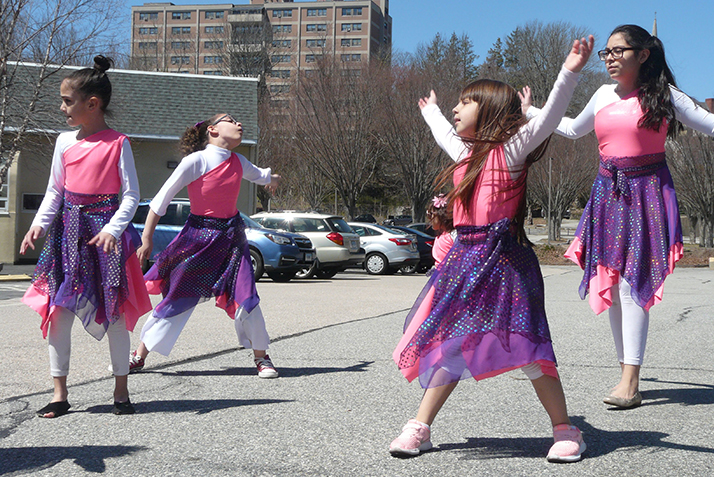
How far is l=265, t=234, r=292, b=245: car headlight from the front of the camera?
15716mm

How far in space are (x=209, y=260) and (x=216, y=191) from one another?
1.52 feet

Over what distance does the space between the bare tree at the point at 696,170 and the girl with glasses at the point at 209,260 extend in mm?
33018

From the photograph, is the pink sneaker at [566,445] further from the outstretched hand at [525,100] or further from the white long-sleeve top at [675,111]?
the white long-sleeve top at [675,111]

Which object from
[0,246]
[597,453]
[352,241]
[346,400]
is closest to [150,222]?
[346,400]

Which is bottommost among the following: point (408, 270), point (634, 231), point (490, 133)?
point (408, 270)

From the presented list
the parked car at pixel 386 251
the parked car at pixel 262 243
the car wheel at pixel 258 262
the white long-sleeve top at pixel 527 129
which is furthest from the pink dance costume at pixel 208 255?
the parked car at pixel 386 251

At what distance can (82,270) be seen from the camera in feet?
13.5

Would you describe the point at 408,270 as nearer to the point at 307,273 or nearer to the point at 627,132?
the point at 307,273

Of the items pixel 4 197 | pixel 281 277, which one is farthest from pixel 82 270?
pixel 4 197

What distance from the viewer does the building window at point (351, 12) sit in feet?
357

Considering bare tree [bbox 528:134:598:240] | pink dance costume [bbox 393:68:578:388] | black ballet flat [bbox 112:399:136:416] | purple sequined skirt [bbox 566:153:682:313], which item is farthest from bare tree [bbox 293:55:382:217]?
pink dance costume [bbox 393:68:578:388]

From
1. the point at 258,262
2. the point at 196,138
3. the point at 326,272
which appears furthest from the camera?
the point at 326,272

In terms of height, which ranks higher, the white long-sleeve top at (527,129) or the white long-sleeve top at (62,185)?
the white long-sleeve top at (527,129)

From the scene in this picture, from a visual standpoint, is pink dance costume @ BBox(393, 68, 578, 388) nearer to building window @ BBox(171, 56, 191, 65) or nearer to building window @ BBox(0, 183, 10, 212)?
building window @ BBox(0, 183, 10, 212)
